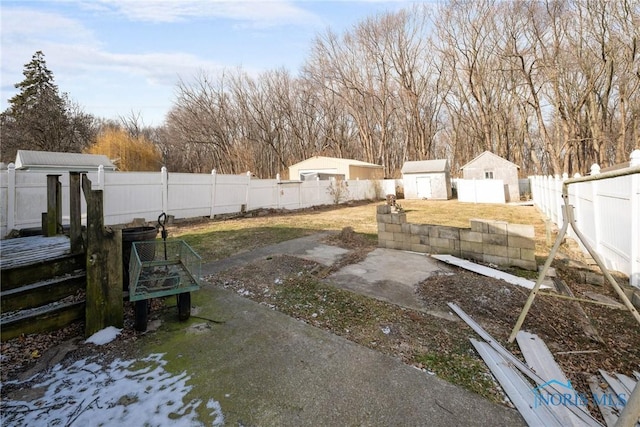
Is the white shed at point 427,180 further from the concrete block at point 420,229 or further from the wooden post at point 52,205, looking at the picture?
the wooden post at point 52,205

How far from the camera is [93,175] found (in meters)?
8.61

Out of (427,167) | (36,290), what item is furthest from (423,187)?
(36,290)

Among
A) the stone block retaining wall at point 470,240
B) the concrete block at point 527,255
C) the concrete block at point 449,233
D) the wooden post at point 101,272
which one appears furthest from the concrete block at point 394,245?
the wooden post at point 101,272

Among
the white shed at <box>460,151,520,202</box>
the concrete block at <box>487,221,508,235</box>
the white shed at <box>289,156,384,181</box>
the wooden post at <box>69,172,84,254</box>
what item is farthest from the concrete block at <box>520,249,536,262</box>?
the white shed at <box>289,156,384,181</box>

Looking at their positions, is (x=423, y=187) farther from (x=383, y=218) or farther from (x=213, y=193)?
(x=383, y=218)

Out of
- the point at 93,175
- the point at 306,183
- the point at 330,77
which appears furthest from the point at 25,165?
the point at 330,77

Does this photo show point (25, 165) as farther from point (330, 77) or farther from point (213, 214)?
point (330, 77)

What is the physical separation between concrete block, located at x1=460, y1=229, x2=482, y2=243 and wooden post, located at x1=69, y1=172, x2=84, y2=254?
585 cm

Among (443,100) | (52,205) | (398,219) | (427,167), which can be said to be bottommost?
(398,219)

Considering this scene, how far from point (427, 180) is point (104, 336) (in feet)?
72.3

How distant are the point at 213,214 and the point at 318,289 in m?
9.04

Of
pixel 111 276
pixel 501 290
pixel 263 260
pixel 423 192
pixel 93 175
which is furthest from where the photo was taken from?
pixel 423 192

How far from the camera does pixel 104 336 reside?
2.78m

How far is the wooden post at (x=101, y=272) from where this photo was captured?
2.77 meters
